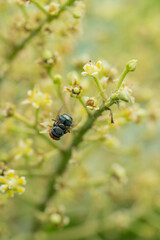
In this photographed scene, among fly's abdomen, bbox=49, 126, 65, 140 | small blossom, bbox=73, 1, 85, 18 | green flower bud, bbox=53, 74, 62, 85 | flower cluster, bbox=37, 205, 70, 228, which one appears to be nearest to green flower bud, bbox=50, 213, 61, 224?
flower cluster, bbox=37, 205, 70, 228

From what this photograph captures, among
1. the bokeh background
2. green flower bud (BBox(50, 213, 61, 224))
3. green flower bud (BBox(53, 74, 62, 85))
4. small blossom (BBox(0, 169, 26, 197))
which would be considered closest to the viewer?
small blossom (BBox(0, 169, 26, 197))

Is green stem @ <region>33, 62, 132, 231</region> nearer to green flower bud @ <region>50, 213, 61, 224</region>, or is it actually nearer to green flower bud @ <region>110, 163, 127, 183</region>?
green flower bud @ <region>50, 213, 61, 224</region>

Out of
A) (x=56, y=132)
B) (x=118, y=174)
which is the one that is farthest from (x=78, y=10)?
(x=118, y=174)

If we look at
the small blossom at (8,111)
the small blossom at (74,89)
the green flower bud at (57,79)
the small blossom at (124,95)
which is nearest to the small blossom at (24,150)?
the small blossom at (8,111)

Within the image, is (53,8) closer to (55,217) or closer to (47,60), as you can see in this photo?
(47,60)

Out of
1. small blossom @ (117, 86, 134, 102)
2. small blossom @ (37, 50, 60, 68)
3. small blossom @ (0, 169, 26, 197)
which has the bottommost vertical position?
small blossom @ (117, 86, 134, 102)

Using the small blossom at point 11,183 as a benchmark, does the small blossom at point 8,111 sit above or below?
above

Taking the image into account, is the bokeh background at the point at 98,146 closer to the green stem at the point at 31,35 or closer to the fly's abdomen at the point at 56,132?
the green stem at the point at 31,35

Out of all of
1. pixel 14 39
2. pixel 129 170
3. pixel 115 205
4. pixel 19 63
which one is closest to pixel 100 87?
pixel 14 39

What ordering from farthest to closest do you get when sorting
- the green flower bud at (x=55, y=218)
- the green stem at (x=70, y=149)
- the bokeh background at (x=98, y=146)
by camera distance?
the bokeh background at (x=98, y=146)
the green flower bud at (x=55, y=218)
the green stem at (x=70, y=149)
